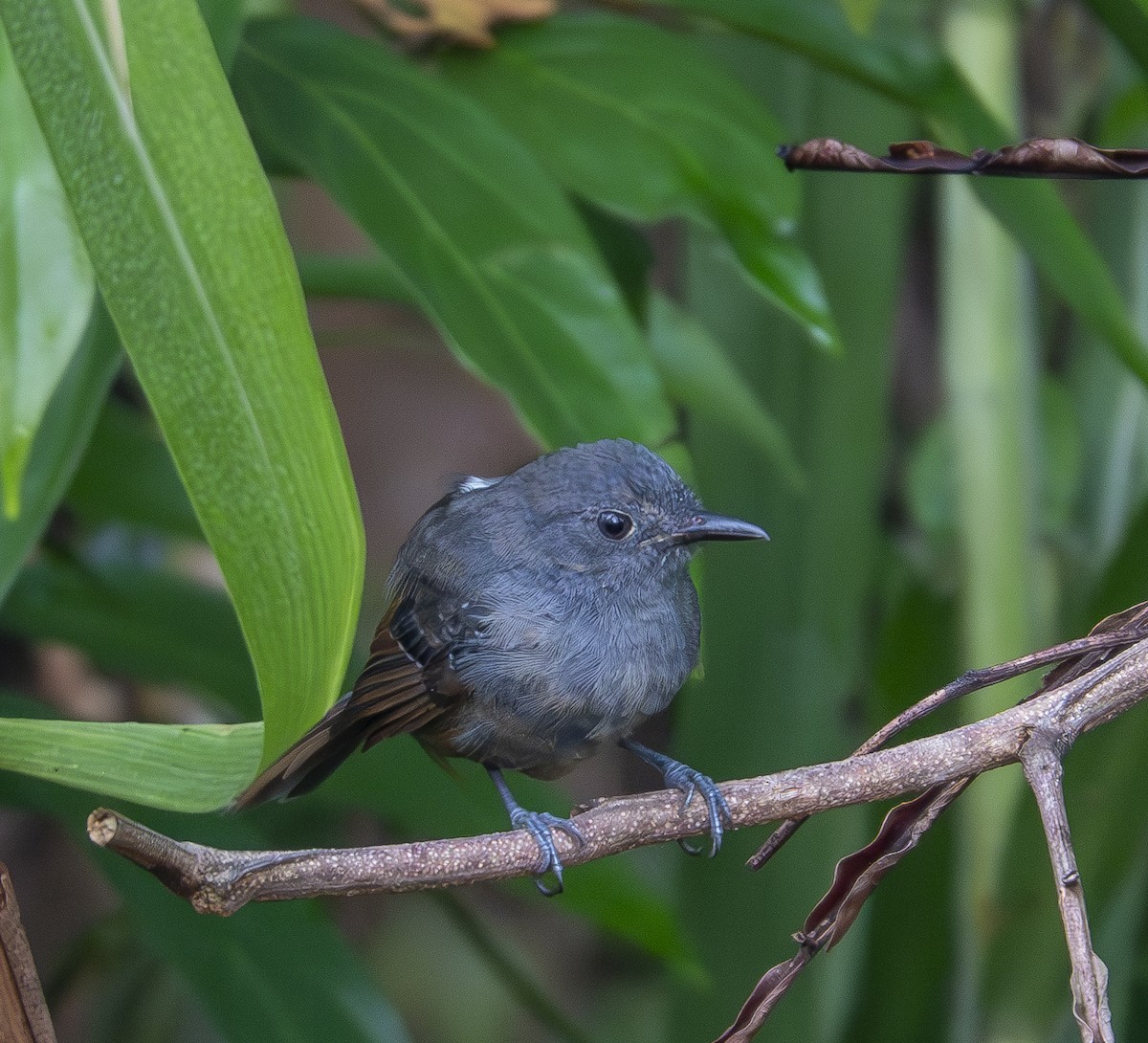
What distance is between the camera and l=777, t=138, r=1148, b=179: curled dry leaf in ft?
1.95

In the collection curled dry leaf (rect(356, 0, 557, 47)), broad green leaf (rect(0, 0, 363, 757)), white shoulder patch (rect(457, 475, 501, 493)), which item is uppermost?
curled dry leaf (rect(356, 0, 557, 47))

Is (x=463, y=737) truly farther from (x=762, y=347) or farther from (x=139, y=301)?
(x=762, y=347)

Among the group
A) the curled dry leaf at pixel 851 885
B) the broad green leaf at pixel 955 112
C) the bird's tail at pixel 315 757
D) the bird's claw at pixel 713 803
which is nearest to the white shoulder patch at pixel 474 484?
the bird's tail at pixel 315 757

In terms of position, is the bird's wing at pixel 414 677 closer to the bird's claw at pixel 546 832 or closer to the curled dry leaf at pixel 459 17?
the bird's claw at pixel 546 832

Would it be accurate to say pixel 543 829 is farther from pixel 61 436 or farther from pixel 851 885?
pixel 61 436

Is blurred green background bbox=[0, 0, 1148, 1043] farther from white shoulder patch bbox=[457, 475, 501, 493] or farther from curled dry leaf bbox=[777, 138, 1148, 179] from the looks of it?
curled dry leaf bbox=[777, 138, 1148, 179]

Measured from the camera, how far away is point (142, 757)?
66 centimetres

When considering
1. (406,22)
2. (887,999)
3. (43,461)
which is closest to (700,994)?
(887,999)

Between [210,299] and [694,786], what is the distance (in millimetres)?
462

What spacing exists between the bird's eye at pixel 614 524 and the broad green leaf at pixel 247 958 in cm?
52

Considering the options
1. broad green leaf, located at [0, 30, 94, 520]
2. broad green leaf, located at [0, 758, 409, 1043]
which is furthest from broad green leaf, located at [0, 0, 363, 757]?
broad green leaf, located at [0, 758, 409, 1043]

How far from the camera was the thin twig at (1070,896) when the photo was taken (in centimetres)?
53

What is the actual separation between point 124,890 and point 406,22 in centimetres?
96

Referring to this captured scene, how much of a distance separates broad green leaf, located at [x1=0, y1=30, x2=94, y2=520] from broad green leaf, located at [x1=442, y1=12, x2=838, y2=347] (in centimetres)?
58
